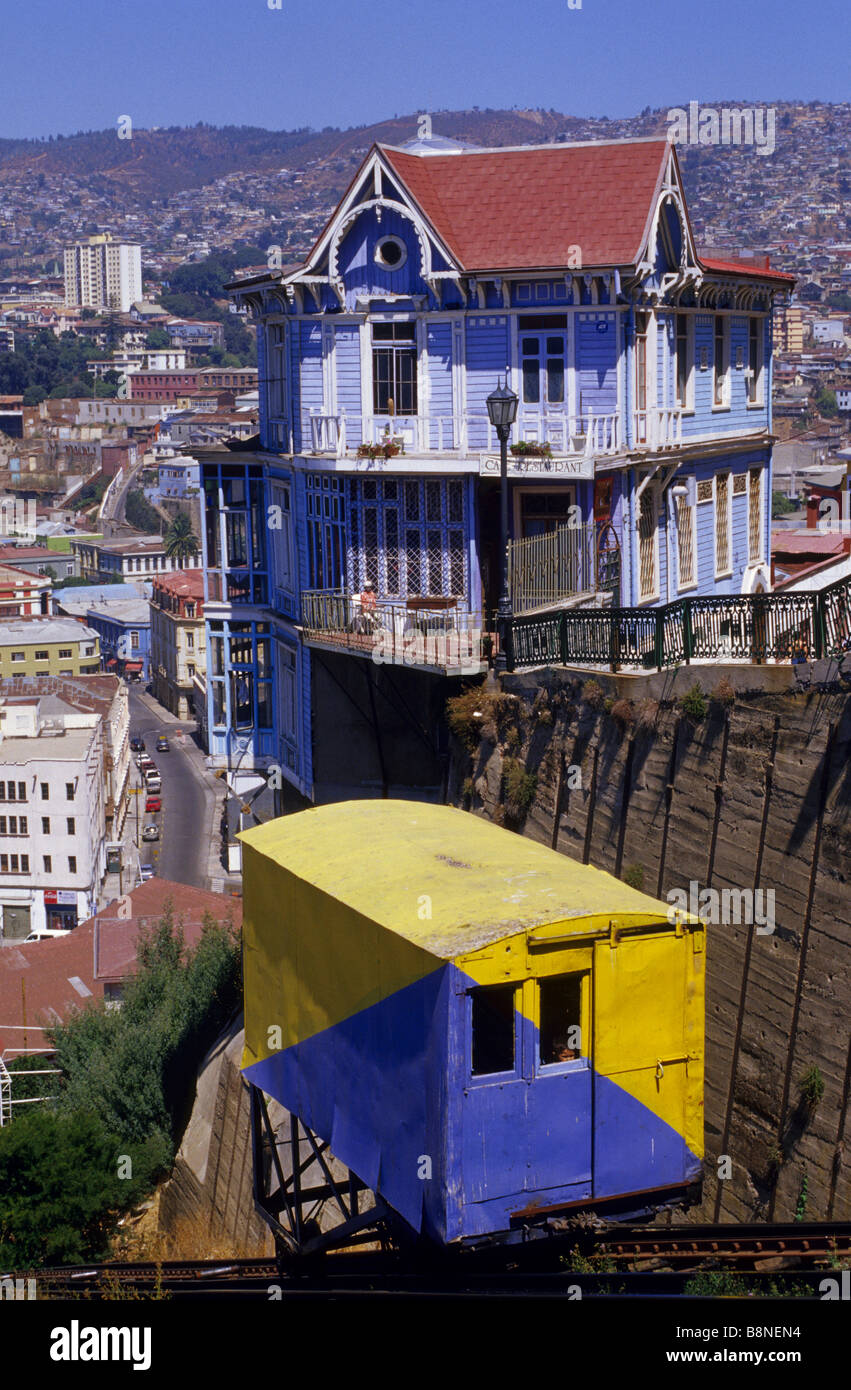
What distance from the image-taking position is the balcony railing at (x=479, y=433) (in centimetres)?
2314

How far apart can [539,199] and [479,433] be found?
3530mm

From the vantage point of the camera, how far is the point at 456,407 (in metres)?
23.4

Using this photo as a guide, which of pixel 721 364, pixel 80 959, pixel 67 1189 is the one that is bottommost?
pixel 80 959

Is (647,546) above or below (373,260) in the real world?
below

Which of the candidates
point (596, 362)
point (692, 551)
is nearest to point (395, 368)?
point (596, 362)

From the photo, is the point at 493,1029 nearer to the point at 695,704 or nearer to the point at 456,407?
the point at 695,704

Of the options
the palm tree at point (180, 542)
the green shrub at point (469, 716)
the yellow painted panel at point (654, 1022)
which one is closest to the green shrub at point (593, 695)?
the green shrub at point (469, 716)

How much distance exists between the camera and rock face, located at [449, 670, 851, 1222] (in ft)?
43.7

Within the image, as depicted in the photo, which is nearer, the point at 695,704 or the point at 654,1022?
the point at 654,1022

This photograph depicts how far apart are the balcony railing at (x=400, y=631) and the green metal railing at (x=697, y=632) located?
1.42 metres

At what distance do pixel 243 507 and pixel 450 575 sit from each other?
5.60 meters

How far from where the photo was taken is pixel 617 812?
17047 millimetres

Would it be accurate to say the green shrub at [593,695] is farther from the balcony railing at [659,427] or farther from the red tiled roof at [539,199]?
the red tiled roof at [539,199]
